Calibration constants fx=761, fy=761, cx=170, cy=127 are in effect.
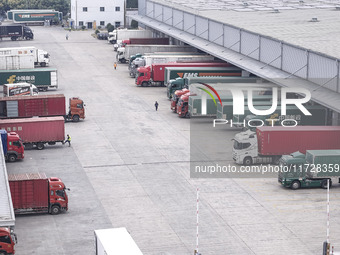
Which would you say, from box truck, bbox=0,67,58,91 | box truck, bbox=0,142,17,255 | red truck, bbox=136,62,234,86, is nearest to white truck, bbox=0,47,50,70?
box truck, bbox=0,67,58,91

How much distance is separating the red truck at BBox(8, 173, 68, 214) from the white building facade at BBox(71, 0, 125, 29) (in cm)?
12722

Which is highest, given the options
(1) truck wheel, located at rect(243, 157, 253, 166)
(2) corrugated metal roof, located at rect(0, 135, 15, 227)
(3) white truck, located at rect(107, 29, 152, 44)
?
(3) white truck, located at rect(107, 29, 152, 44)

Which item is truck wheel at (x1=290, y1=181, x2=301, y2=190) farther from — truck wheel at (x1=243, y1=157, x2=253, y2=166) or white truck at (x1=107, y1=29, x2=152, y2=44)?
white truck at (x1=107, y1=29, x2=152, y2=44)

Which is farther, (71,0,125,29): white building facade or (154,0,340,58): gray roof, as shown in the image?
(71,0,125,29): white building facade

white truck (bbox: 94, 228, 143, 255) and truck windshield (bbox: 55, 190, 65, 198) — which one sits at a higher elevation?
white truck (bbox: 94, 228, 143, 255)

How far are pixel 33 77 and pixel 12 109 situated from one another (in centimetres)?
2081

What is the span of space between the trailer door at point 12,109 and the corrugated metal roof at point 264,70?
79.9 feet

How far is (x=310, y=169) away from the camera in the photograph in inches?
2184

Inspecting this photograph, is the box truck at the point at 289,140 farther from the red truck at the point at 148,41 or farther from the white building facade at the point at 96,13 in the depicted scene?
the white building facade at the point at 96,13

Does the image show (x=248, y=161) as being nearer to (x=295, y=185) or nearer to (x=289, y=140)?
(x=289, y=140)

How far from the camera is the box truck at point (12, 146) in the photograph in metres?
63.0

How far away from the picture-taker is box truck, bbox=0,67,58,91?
95.9 meters

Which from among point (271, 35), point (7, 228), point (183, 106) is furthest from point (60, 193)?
point (271, 35)

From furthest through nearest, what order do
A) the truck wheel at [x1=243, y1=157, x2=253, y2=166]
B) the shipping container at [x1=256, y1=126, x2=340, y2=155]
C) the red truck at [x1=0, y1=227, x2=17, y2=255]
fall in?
the truck wheel at [x1=243, y1=157, x2=253, y2=166] → the shipping container at [x1=256, y1=126, x2=340, y2=155] → the red truck at [x1=0, y1=227, x2=17, y2=255]
